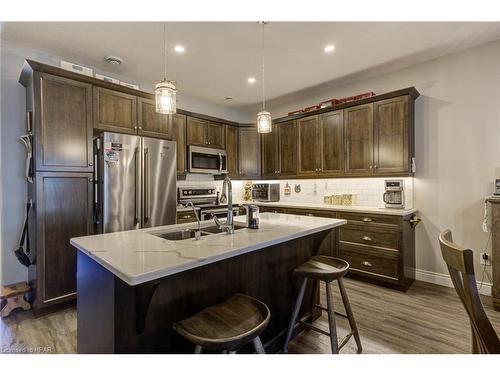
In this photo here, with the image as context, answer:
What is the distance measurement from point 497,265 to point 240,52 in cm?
348

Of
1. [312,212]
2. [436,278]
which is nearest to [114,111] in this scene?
[312,212]

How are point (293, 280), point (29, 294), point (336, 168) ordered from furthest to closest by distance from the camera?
point (336, 168)
point (29, 294)
point (293, 280)

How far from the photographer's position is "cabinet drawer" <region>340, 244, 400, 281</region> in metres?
2.97

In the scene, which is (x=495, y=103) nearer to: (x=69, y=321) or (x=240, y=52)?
(x=240, y=52)

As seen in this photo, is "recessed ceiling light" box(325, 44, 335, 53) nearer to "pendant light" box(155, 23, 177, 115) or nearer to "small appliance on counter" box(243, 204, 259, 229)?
"pendant light" box(155, 23, 177, 115)

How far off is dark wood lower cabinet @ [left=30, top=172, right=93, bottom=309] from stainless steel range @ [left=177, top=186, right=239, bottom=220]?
4.94ft

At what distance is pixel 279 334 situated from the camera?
6.25 feet

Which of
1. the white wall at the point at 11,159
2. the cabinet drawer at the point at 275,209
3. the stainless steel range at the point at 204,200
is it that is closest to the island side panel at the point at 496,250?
the cabinet drawer at the point at 275,209

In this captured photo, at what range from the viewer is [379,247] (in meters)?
3.08

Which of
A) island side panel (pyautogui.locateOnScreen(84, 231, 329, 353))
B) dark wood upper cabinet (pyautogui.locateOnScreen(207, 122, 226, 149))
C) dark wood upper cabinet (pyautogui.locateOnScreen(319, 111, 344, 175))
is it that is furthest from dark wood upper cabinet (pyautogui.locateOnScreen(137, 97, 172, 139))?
island side panel (pyautogui.locateOnScreen(84, 231, 329, 353))

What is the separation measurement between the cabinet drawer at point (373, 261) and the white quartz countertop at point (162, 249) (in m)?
1.68

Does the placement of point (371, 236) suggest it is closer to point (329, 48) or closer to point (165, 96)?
point (329, 48)

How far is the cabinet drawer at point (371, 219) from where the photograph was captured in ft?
9.71

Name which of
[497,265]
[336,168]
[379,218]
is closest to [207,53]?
[336,168]
